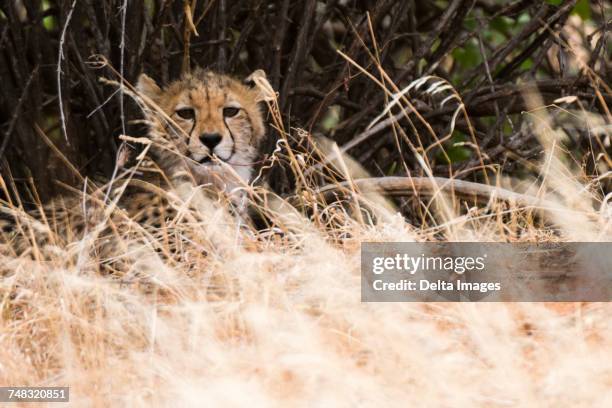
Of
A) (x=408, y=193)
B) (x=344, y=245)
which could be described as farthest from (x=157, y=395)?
(x=408, y=193)

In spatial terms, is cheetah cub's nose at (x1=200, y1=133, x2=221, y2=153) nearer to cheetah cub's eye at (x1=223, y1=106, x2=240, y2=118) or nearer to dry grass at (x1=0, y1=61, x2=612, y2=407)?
cheetah cub's eye at (x1=223, y1=106, x2=240, y2=118)

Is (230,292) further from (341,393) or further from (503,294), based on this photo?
(503,294)

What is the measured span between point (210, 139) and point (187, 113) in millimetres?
289

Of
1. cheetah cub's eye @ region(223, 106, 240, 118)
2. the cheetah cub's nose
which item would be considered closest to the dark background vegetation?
cheetah cub's eye @ region(223, 106, 240, 118)

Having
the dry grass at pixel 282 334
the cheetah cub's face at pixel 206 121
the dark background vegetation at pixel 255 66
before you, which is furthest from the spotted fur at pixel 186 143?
the dry grass at pixel 282 334

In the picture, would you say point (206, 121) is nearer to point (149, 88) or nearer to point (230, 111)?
point (230, 111)

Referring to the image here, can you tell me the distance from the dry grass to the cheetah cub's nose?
91 cm

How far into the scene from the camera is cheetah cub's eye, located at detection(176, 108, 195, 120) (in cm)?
507

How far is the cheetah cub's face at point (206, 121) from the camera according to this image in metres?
4.89

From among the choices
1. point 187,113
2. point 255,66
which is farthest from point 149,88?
point 255,66

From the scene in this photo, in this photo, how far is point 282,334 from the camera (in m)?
3.19

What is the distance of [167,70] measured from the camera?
541 cm

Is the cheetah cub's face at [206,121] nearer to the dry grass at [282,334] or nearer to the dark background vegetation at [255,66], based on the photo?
the dark background vegetation at [255,66]

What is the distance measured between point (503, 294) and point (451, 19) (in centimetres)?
236
